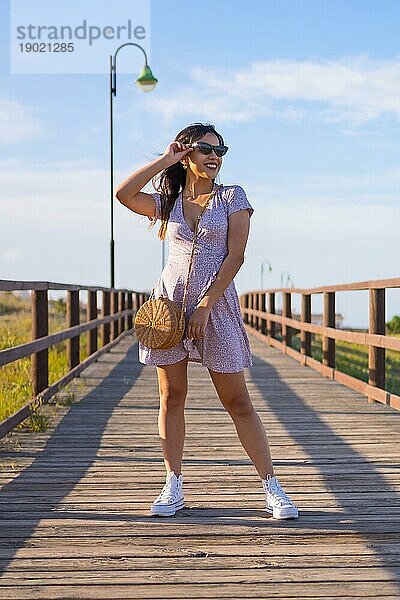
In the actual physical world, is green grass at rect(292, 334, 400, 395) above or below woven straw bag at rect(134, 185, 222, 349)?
below

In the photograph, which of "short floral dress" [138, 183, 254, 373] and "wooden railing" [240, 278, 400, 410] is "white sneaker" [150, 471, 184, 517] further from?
"wooden railing" [240, 278, 400, 410]

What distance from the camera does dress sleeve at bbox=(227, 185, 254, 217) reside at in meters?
4.21

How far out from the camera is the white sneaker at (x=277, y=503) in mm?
4363

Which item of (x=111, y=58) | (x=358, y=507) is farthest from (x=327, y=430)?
(x=111, y=58)

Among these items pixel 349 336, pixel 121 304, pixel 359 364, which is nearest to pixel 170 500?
pixel 349 336

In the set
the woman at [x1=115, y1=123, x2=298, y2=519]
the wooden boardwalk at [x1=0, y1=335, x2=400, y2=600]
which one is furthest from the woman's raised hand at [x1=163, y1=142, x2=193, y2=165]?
the wooden boardwalk at [x1=0, y1=335, x2=400, y2=600]

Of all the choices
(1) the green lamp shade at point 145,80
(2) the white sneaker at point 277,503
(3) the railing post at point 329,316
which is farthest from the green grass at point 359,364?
(2) the white sneaker at point 277,503

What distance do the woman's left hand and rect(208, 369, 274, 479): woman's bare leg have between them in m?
0.24

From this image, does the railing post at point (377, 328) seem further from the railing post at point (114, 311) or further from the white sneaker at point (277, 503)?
the railing post at point (114, 311)

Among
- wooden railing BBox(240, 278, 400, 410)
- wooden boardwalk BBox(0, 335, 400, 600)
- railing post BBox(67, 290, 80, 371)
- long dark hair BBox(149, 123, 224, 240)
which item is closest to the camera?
wooden boardwalk BBox(0, 335, 400, 600)

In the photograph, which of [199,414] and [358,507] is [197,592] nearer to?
[358,507]

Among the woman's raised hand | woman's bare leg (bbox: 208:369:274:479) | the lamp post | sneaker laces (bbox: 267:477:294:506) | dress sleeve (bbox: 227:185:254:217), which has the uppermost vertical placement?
the lamp post

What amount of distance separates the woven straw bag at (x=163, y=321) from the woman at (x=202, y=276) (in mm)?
37

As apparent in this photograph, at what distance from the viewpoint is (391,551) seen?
12.6ft
